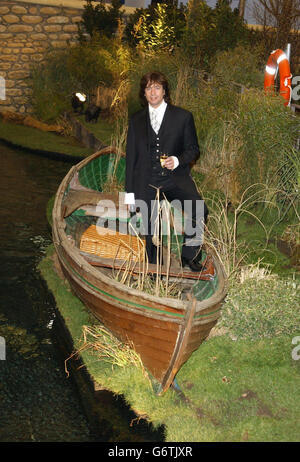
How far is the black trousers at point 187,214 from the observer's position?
20.1ft

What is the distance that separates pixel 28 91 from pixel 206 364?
13.3m

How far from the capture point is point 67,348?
21.0 ft

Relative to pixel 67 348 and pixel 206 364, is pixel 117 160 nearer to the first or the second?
pixel 67 348

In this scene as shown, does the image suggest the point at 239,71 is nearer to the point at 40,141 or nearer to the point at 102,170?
the point at 102,170

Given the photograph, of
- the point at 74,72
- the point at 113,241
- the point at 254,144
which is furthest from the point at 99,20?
the point at 113,241

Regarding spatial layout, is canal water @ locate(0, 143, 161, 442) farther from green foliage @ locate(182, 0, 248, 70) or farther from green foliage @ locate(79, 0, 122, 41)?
green foliage @ locate(79, 0, 122, 41)

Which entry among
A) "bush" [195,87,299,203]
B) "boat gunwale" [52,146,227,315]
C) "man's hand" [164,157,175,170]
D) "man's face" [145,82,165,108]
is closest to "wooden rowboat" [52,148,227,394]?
"boat gunwale" [52,146,227,315]

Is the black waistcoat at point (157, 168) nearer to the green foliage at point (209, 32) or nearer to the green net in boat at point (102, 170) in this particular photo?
the green net in boat at point (102, 170)

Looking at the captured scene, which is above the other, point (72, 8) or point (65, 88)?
point (72, 8)

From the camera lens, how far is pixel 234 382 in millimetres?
5469

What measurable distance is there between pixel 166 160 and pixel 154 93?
1.98 feet

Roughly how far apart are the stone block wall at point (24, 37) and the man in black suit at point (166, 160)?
1195 cm

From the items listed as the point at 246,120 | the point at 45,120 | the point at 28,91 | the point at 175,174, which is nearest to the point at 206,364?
the point at 175,174
